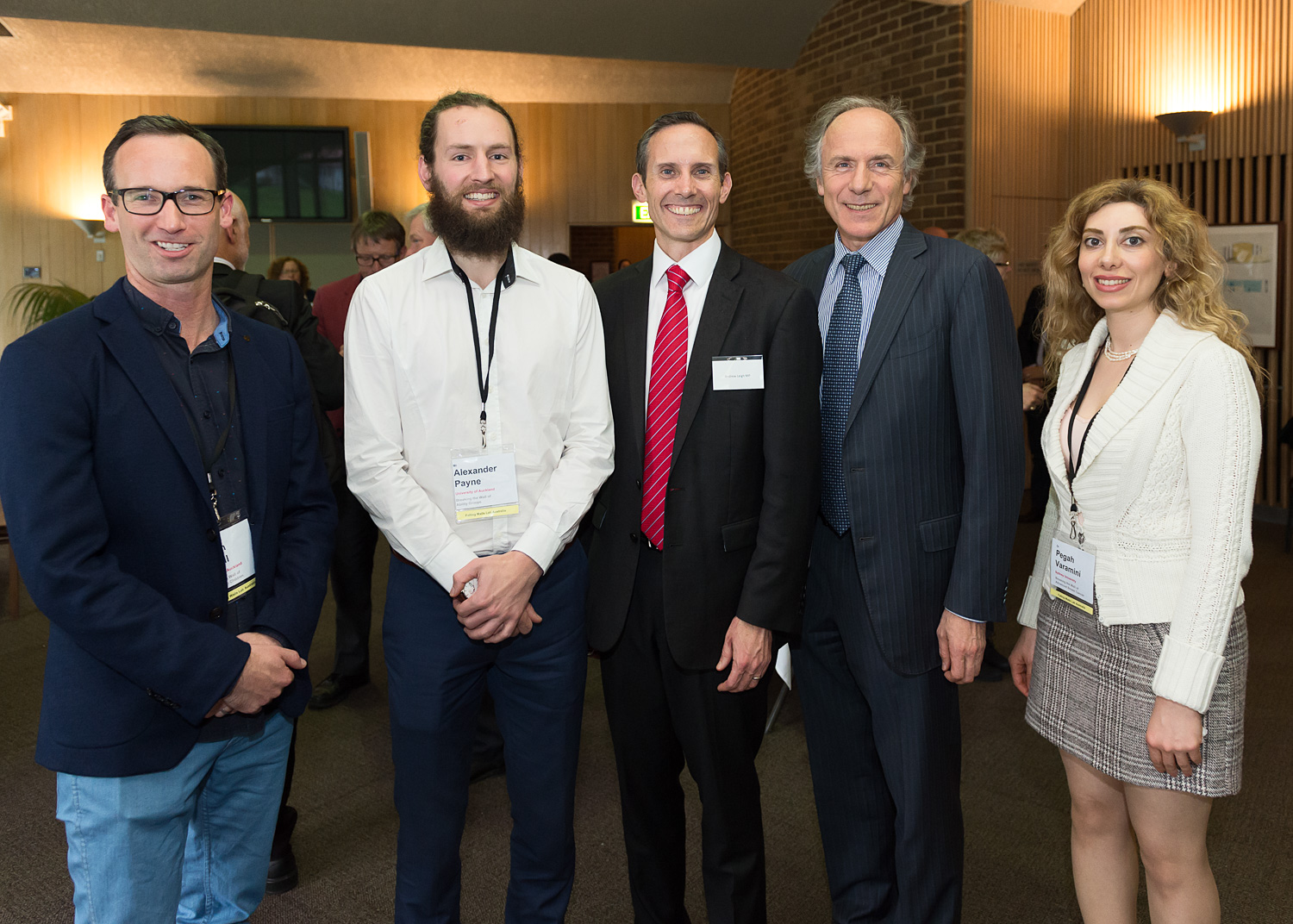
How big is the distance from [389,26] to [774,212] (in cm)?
434

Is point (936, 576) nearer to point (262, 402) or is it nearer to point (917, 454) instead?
point (917, 454)

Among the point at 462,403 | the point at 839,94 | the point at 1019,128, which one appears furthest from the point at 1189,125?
the point at 462,403

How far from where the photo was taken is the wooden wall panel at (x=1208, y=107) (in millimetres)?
6254

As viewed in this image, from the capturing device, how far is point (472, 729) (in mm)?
1917

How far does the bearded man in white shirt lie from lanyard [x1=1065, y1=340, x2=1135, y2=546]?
885mm

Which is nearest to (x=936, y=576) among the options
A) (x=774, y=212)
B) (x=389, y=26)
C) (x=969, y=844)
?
(x=969, y=844)

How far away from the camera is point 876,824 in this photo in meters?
1.99

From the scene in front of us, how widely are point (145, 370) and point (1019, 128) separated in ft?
23.2

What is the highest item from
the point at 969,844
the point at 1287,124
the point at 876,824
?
the point at 1287,124

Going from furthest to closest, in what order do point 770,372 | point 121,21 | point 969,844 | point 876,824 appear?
1. point 121,21
2. point 969,844
3. point 876,824
4. point 770,372

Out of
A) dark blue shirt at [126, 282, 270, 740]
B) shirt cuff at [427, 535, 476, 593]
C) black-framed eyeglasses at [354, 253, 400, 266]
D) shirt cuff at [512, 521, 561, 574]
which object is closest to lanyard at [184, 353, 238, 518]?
dark blue shirt at [126, 282, 270, 740]

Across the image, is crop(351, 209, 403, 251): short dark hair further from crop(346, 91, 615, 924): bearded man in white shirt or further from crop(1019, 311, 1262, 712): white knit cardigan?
crop(1019, 311, 1262, 712): white knit cardigan

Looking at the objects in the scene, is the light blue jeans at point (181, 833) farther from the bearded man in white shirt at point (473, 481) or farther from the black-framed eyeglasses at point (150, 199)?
the black-framed eyeglasses at point (150, 199)

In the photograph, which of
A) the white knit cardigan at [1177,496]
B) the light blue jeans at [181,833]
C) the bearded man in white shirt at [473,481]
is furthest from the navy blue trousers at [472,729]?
the white knit cardigan at [1177,496]
